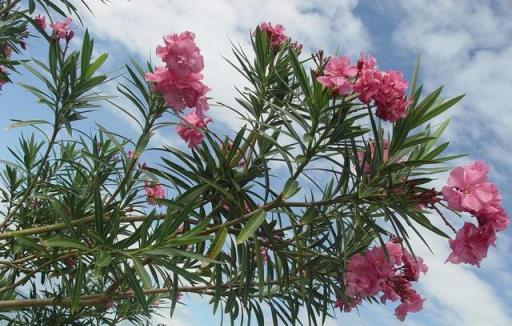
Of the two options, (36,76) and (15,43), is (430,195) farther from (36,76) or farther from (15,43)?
(15,43)

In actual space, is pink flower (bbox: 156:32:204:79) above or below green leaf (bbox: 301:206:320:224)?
above

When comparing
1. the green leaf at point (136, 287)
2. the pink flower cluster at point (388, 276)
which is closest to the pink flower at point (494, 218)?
the pink flower cluster at point (388, 276)

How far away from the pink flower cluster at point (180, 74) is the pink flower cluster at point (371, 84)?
424 millimetres

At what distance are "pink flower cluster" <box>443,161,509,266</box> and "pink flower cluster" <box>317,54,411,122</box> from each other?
331 millimetres

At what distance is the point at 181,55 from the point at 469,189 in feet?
3.28

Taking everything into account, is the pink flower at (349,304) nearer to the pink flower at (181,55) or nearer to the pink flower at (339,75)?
the pink flower at (339,75)

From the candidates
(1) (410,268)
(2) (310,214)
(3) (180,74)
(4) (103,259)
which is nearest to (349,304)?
(1) (410,268)

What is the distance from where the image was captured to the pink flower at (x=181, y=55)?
1873 mm

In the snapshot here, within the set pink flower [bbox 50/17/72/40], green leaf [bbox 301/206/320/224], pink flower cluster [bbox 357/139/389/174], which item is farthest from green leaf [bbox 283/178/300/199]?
pink flower [bbox 50/17/72/40]

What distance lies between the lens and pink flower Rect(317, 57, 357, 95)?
192 centimetres

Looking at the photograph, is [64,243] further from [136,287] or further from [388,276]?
[388,276]

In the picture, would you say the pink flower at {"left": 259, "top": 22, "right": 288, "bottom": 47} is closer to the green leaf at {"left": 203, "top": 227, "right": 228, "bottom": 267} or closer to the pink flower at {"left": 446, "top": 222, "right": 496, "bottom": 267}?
the green leaf at {"left": 203, "top": 227, "right": 228, "bottom": 267}

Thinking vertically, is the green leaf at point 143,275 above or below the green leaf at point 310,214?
below

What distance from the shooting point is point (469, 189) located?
5.43ft
